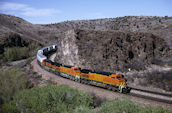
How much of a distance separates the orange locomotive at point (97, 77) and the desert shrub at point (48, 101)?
5.59 meters

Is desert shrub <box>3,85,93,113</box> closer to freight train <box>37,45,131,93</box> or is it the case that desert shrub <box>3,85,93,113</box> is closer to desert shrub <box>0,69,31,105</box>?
desert shrub <box>0,69,31,105</box>

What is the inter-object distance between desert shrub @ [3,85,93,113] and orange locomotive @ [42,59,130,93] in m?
5.59

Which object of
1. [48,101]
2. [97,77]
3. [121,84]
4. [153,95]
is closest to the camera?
[48,101]

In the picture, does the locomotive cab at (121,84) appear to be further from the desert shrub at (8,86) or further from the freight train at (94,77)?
the desert shrub at (8,86)

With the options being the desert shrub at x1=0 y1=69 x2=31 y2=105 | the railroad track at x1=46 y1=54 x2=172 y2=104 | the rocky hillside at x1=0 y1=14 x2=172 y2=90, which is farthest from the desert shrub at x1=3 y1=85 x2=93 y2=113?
the rocky hillside at x1=0 y1=14 x2=172 y2=90

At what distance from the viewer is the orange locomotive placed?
1658 cm

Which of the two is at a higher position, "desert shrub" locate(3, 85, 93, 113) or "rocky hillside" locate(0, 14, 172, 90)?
"rocky hillside" locate(0, 14, 172, 90)

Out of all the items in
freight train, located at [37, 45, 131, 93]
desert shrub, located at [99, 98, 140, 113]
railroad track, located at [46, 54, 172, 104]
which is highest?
desert shrub, located at [99, 98, 140, 113]

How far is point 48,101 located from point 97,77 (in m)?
9.44

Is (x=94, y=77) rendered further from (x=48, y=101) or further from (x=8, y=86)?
(x=8, y=86)

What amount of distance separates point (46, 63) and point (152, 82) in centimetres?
2165

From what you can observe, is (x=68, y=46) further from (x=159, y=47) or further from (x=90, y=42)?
(x=159, y=47)

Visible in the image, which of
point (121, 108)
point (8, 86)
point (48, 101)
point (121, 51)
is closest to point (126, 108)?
point (121, 108)

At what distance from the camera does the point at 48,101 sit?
11039mm
